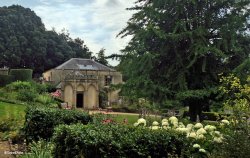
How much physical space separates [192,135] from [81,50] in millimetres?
55515

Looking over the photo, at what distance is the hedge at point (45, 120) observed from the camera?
1037 cm

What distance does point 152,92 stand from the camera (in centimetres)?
1836

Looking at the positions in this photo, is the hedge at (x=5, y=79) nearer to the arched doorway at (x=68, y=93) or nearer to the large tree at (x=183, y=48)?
the arched doorway at (x=68, y=93)

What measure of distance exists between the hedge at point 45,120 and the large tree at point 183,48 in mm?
7889

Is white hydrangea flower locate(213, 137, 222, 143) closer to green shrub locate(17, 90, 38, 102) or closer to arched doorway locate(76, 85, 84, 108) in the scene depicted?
green shrub locate(17, 90, 38, 102)

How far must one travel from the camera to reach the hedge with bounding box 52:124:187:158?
19.4ft

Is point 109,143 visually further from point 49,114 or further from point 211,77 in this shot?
point 211,77

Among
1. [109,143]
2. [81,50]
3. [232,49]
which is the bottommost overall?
[109,143]

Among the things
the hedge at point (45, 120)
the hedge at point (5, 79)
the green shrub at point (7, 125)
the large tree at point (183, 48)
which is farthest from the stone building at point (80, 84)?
the hedge at point (45, 120)

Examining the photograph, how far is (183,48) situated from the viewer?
781 inches

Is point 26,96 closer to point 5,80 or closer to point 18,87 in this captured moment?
point 18,87

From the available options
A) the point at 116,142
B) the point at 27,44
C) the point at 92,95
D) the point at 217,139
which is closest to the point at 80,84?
the point at 92,95

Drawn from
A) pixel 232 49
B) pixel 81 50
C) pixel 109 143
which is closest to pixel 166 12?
pixel 232 49

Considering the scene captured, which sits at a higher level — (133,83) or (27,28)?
(27,28)
